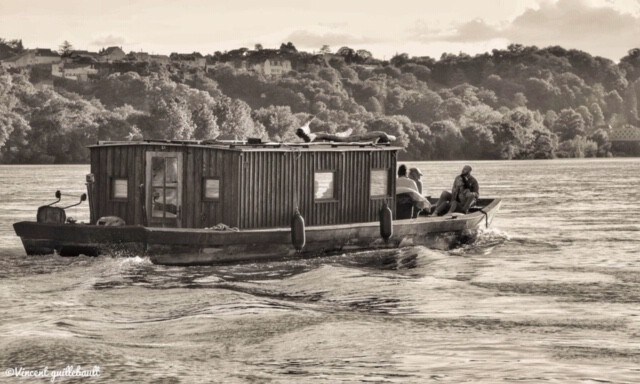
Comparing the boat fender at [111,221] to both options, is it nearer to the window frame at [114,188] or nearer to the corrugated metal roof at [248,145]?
the window frame at [114,188]

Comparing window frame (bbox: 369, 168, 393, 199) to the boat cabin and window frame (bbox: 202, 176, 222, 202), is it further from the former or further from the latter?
window frame (bbox: 202, 176, 222, 202)

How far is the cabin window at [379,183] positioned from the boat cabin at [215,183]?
1099mm

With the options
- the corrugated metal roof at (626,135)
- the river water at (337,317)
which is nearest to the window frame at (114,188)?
the river water at (337,317)

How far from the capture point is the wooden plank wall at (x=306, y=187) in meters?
27.3

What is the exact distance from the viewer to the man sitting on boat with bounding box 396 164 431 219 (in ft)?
103

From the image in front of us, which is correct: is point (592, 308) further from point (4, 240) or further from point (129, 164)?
point (4, 240)

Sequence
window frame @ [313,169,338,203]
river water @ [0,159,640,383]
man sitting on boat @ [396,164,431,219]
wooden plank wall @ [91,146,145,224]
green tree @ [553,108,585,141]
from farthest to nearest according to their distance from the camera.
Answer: green tree @ [553,108,585,141], man sitting on boat @ [396,164,431,219], window frame @ [313,169,338,203], wooden plank wall @ [91,146,145,224], river water @ [0,159,640,383]

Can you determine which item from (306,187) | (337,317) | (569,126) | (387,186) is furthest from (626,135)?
(337,317)

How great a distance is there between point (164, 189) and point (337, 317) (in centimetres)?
758

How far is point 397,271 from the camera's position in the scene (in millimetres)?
27438

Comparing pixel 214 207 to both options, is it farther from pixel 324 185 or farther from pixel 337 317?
pixel 337 317

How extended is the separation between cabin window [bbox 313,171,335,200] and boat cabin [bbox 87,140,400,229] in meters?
0.02

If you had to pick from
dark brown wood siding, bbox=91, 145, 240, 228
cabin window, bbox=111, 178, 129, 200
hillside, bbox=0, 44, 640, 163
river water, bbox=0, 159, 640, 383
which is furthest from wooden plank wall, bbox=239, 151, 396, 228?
hillside, bbox=0, 44, 640, 163

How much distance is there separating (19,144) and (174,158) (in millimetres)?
95613
